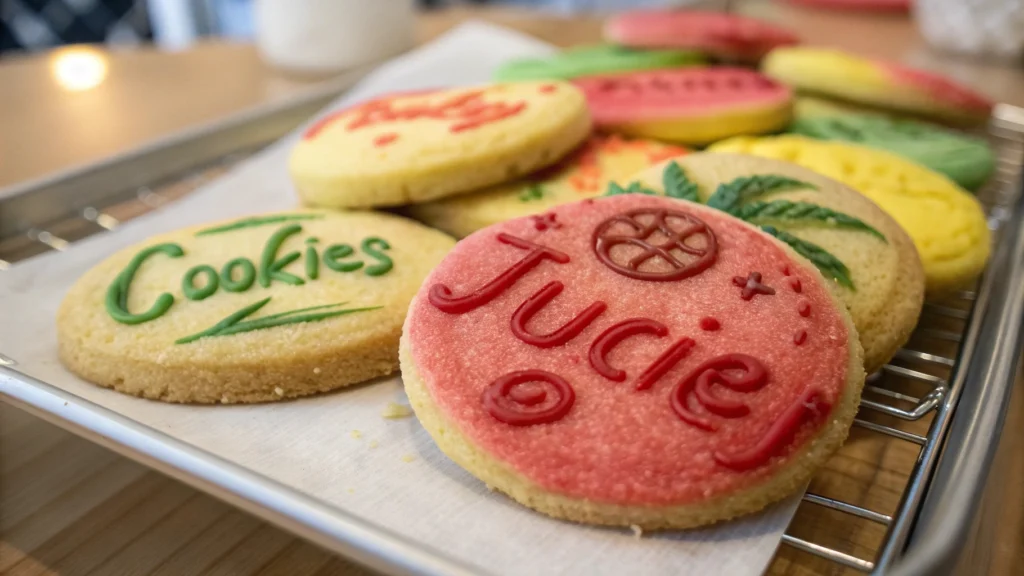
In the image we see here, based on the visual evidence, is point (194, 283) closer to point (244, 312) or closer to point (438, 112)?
point (244, 312)

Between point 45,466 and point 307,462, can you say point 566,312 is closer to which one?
point 307,462

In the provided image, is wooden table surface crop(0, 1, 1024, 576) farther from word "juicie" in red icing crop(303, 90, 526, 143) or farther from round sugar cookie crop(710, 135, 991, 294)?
word "juicie" in red icing crop(303, 90, 526, 143)

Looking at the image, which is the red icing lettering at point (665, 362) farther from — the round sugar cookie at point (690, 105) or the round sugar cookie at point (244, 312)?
the round sugar cookie at point (690, 105)

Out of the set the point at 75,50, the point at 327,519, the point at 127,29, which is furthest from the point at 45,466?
the point at 127,29

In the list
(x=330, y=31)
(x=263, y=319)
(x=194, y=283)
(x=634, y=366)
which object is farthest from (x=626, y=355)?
(x=330, y=31)

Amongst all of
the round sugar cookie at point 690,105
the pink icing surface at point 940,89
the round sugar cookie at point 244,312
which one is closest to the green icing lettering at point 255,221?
the round sugar cookie at point 244,312

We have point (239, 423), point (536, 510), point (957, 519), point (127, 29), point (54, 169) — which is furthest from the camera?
point (127, 29)

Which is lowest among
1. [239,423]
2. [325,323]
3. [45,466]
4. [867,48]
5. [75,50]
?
[45,466]
